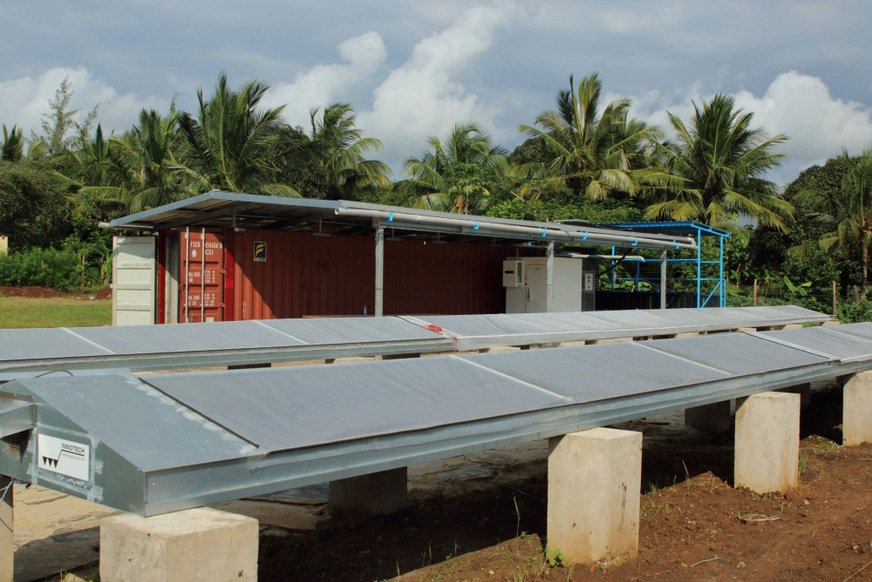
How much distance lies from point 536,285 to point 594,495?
50.3 ft

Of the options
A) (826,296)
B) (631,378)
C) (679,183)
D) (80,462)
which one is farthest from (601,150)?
(80,462)

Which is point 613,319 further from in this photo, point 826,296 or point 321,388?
point 826,296

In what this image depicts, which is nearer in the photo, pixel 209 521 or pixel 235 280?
pixel 209 521

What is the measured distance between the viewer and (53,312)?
21.7 metres

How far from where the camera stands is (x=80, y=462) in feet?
9.74

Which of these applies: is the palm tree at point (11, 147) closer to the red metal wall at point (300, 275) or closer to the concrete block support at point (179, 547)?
the red metal wall at point (300, 275)

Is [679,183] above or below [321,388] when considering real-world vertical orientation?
above

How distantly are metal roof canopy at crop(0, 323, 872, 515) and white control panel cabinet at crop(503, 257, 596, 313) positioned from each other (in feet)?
44.9

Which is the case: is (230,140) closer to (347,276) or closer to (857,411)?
(347,276)

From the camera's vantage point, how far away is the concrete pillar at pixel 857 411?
26.2ft

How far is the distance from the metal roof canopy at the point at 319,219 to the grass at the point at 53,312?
5.22 m

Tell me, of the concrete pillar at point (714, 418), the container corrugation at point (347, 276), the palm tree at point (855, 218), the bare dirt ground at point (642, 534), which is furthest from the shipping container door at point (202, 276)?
the palm tree at point (855, 218)

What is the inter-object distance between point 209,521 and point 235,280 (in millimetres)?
12153

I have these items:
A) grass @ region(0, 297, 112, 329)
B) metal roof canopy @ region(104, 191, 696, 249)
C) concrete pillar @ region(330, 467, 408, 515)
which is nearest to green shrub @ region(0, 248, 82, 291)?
grass @ region(0, 297, 112, 329)
